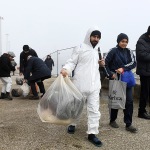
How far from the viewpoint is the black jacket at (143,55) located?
5770 millimetres

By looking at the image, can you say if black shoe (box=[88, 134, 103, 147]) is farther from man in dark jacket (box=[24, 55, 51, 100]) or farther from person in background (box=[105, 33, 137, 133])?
man in dark jacket (box=[24, 55, 51, 100])

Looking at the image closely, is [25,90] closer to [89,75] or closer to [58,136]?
[58,136]

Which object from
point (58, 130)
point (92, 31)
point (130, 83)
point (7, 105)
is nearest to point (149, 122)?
point (130, 83)

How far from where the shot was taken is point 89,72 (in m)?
4.73

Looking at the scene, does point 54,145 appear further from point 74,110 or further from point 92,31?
point 92,31

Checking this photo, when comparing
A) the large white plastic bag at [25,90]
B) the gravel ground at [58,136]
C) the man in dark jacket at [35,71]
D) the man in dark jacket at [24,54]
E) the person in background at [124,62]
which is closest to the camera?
the gravel ground at [58,136]

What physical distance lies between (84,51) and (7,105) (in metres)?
3.58

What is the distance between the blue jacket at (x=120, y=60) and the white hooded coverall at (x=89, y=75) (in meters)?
0.55

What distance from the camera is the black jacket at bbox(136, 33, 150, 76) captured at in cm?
577

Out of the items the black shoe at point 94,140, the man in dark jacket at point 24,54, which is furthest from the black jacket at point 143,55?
the man in dark jacket at point 24,54

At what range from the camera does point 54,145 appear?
14.8 ft

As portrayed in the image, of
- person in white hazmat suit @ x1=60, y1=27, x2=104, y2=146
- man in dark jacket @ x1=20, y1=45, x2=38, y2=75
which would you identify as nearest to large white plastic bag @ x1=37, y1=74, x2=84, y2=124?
person in white hazmat suit @ x1=60, y1=27, x2=104, y2=146

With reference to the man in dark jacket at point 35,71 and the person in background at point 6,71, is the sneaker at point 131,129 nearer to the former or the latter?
the man in dark jacket at point 35,71

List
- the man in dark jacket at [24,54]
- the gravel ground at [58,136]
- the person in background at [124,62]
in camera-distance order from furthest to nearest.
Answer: the man in dark jacket at [24,54], the person in background at [124,62], the gravel ground at [58,136]
